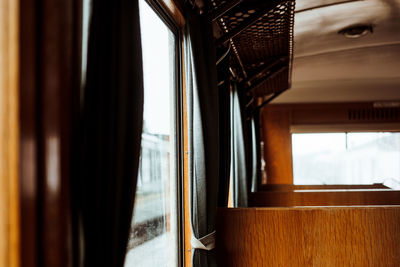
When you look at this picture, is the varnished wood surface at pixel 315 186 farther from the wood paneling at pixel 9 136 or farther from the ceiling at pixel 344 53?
the wood paneling at pixel 9 136

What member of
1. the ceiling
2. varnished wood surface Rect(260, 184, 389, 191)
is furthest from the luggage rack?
varnished wood surface Rect(260, 184, 389, 191)

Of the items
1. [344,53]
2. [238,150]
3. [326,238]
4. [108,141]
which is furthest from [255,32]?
[344,53]

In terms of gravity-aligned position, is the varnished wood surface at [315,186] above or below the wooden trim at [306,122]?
below

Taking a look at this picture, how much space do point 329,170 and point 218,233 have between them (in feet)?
20.9

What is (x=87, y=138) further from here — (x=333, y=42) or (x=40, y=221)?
(x=333, y=42)

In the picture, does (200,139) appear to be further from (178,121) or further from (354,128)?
(354,128)

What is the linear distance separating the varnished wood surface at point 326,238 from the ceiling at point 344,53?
178cm

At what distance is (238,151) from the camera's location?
362 centimetres

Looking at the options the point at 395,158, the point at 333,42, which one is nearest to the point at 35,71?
the point at 333,42

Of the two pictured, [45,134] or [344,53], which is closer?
[45,134]

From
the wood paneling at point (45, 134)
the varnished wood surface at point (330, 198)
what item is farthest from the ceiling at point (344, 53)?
the wood paneling at point (45, 134)

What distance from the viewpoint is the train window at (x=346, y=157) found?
7973mm

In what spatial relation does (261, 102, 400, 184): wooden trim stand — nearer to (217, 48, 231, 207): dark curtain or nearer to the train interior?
the train interior

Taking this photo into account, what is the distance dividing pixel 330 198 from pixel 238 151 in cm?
100
